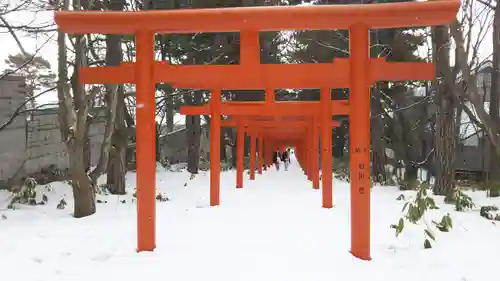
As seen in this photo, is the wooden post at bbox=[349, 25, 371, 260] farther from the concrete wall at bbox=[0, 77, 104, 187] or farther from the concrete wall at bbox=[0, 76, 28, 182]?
the concrete wall at bbox=[0, 77, 104, 187]

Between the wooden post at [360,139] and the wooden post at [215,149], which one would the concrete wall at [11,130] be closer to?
the wooden post at [215,149]

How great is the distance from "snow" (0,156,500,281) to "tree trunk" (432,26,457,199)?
0.93m

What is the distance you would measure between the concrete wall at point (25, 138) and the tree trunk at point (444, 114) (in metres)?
9.36

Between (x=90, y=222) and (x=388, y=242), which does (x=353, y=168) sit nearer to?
(x=388, y=242)

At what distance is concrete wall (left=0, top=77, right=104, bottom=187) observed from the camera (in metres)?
10.2

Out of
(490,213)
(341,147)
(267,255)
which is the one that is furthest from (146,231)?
(341,147)

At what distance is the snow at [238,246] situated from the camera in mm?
4340

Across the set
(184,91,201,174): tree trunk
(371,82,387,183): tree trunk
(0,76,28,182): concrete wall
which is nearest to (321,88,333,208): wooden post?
(0,76,28,182): concrete wall

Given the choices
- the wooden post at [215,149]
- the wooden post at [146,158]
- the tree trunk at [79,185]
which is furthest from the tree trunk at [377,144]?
the wooden post at [146,158]

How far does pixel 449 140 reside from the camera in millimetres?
9242

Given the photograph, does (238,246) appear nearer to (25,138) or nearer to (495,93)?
(25,138)

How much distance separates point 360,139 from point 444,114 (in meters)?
5.12

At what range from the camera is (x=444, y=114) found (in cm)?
911

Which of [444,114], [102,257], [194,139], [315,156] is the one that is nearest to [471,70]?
[444,114]
